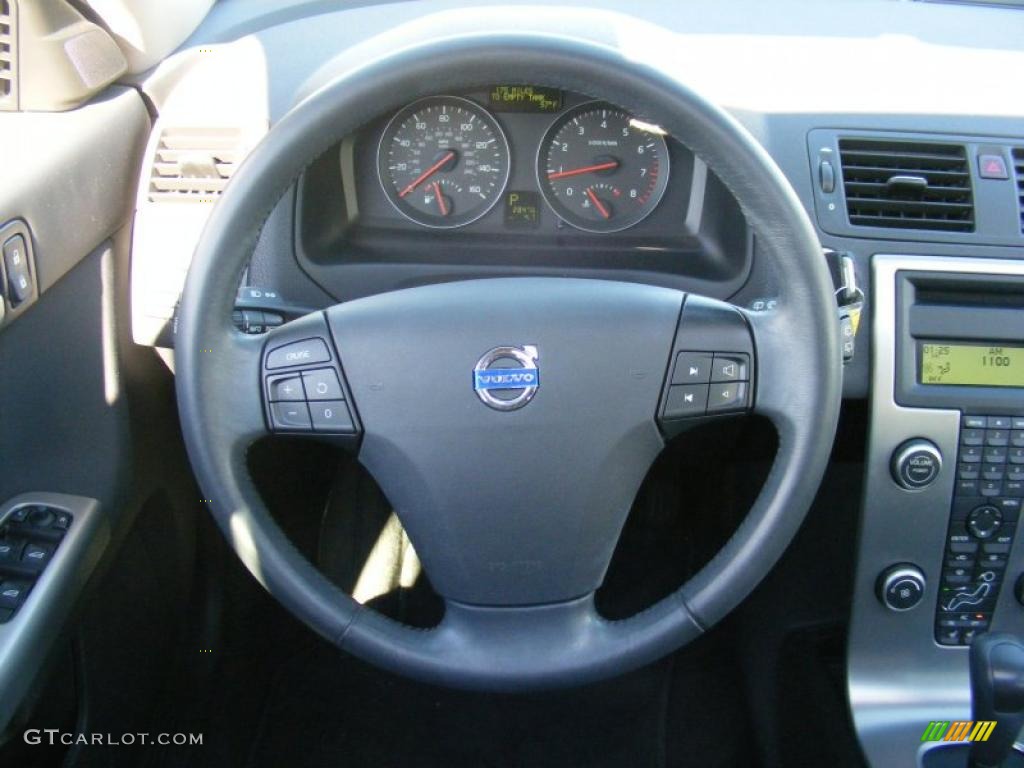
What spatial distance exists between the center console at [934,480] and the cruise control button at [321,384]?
862mm

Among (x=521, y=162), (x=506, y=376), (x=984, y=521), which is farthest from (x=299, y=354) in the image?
(x=984, y=521)

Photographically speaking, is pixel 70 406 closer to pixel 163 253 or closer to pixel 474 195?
pixel 163 253

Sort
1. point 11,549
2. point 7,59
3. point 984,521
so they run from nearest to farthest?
point 11,549, point 7,59, point 984,521

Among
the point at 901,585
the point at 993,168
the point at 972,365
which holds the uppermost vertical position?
the point at 993,168

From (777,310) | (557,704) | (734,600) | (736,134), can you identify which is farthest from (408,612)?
(736,134)

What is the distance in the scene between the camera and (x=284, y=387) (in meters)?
1.25

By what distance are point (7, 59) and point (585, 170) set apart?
0.90 metres

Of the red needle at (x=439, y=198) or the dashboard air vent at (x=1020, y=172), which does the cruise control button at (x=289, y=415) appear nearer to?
the red needle at (x=439, y=198)

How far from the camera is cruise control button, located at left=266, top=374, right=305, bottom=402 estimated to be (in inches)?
49.3

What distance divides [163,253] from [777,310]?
92 centimetres

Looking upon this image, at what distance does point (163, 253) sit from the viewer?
1609 millimetres

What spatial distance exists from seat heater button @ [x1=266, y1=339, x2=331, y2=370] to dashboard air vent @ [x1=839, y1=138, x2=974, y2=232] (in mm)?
907

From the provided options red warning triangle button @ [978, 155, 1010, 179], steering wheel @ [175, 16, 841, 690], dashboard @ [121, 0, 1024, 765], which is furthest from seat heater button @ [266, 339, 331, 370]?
red warning triangle button @ [978, 155, 1010, 179]

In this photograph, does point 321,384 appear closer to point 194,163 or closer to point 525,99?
point 194,163
